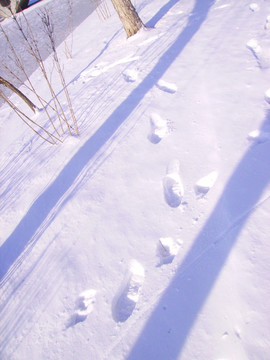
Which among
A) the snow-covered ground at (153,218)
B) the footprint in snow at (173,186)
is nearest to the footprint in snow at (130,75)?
the snow-covered ground at (153,218)

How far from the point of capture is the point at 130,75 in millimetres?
2246

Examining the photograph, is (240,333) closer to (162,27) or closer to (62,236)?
(62,236)

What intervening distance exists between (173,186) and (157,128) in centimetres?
53

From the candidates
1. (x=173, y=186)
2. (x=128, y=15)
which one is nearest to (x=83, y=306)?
(x=173, y=186)

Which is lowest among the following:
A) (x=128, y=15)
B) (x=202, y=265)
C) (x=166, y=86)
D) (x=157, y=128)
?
Result: (x=202, y=265)

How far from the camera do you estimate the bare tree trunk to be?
2.71 metres

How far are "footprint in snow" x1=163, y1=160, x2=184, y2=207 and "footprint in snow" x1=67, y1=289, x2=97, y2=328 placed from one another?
1.94 ft

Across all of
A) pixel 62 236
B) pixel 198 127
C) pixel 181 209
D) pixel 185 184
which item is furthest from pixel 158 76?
pixel 62 236

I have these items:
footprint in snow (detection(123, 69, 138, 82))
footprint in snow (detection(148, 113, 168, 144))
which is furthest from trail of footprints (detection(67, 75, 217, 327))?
footprint in snow (detection(123, 69, 138, 82))

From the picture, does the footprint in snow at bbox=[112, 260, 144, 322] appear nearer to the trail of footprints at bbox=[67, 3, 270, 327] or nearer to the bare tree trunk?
the trail of footprints at bbox=[67, 3, 270, 327]

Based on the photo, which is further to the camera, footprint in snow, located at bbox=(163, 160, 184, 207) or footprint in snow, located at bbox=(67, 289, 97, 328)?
footprint in snow, located at bbox=(163, 160, 184, 207)

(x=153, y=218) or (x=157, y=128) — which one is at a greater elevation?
(x=157, y=128)

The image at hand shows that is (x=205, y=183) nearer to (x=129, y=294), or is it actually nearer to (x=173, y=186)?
(x=173, y=186)

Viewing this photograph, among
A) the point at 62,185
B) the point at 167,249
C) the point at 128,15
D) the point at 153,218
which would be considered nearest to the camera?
the point at 167,249
